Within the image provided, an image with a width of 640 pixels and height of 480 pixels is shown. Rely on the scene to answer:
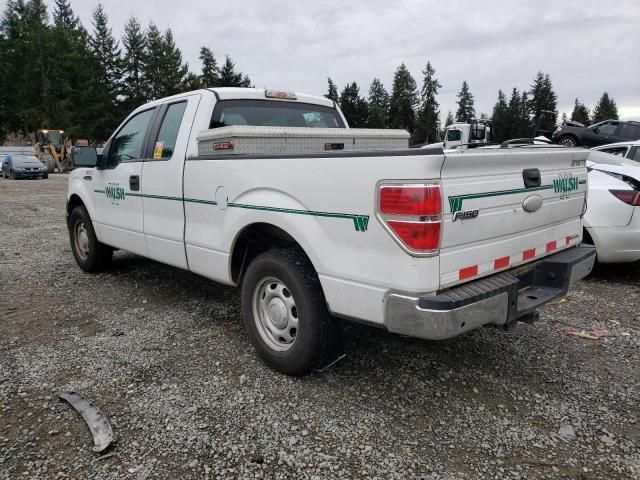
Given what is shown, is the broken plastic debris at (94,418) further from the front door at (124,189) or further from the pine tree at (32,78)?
the pine tree at (32,78)

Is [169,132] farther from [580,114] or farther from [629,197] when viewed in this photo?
[580,114]

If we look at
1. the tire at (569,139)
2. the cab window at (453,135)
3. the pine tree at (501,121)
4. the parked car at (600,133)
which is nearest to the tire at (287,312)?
the cab window at (453,135)

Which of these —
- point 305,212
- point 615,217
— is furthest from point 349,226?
point 615,217

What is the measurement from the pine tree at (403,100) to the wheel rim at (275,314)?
83.9 meters

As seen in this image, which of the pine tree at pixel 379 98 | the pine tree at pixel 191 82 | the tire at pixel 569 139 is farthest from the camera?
the pine tree at pixel 379 98

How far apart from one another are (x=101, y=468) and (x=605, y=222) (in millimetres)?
5185

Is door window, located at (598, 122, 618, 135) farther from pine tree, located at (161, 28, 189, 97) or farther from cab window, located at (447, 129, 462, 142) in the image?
pine tree, located at (161, 28, 189, 97)

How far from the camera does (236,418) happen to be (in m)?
2.78

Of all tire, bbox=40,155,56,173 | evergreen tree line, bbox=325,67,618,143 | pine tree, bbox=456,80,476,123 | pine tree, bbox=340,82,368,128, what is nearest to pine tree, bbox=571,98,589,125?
evergreen tree line, bbox=325,67,618,143

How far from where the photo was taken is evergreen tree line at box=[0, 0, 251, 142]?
2066 inches

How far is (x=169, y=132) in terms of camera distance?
4.27m

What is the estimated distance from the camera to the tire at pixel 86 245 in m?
5.65

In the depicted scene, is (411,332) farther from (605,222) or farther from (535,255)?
(605,222)

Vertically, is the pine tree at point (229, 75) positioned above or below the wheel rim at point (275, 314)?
above
